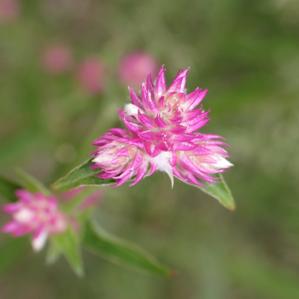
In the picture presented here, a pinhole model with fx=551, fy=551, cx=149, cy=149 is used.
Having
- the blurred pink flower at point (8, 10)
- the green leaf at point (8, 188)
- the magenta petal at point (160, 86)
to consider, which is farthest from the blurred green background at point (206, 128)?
the magenta petal at point (160, 86)

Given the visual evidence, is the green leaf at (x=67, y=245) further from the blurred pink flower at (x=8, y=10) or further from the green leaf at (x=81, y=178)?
the blurred pink flower at (x=8, y=10)

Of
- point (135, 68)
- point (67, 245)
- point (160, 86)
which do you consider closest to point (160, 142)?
point (160, 86)

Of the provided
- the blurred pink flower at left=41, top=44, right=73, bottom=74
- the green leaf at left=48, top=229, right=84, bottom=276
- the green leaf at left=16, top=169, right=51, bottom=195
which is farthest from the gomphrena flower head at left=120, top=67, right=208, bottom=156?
the blurred pink flower at left=41, top=44, right=73, bottom=74

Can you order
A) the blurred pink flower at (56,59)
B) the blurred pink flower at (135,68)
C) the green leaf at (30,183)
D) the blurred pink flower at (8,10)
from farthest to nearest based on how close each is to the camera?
the blurred pink flower at (8,10) → the blurred pink flower at (56,59) → the blurred pink flower at (135,68) → the green leaf at (30,183)

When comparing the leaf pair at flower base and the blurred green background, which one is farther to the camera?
the blurred green background

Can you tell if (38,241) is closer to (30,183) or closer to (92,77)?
(30,183)

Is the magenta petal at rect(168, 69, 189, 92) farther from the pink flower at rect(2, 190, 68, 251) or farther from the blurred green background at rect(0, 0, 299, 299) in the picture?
the blurred green background at rect(0, 0, 299, 299)
